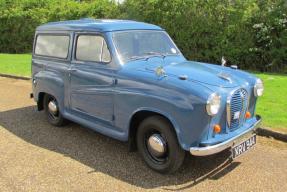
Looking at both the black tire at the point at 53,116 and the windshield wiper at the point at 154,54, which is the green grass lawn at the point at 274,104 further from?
the black tire at the point at 53,116

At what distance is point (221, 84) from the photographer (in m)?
4.64

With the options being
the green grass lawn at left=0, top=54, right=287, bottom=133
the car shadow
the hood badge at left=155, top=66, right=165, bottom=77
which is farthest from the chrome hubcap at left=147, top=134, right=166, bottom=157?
the green grass lawn at left=0, top=54, right=287, bottom=133

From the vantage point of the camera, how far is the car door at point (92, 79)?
17.7ft

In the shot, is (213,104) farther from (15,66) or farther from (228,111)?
(15,66)

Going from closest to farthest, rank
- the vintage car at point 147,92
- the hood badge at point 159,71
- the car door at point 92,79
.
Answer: the vintage car at point 147,92 < the hood badge at point 159,71 < the car door at point 92,79

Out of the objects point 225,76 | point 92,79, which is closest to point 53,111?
point 92,79

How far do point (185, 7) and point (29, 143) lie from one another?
27.5 ft

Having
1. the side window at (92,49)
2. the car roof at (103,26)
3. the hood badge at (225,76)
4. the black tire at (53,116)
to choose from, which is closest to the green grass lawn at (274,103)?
the hood badge at (225,76)

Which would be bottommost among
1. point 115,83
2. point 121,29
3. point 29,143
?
point 29,143

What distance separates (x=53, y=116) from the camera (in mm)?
6969

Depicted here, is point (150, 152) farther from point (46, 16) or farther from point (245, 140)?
point (46, 16)

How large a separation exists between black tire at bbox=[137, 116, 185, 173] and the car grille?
0.70 meters

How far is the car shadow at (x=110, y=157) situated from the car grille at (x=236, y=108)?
0.59 metres

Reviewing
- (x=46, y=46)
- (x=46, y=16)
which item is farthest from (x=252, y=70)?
(x=46, y=16)
